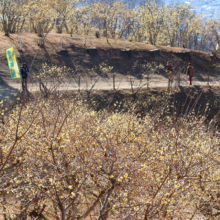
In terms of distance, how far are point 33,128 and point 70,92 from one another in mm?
10491

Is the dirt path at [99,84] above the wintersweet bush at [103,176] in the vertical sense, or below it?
above

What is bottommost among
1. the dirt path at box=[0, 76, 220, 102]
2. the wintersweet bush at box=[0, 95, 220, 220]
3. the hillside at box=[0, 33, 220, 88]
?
the wintersweet bush at box=[0, 95, 220, 220]

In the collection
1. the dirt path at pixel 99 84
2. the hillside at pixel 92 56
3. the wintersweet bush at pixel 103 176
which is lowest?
the wintersweet bush at pixel 103 176

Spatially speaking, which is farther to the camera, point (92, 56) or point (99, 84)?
point (92, 56)

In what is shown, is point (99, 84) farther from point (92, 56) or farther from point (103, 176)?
point (103, 176)

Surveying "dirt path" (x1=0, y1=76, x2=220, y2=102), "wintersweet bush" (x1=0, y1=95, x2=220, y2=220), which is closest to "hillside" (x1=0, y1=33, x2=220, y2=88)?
"dirt path" (x1=0, y1=76, x2=220, y2=102)

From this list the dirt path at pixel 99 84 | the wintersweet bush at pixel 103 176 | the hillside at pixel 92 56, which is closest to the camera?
the wintersweet bush at pixel 103 176

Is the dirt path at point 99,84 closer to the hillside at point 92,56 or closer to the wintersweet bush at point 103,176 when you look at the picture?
the hillside at point 92,56

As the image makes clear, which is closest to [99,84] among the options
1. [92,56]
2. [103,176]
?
[92,56]

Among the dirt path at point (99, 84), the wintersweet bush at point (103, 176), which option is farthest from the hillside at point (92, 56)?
the wintersweet bush at point (103, 176)

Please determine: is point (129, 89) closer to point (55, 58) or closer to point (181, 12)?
point (55, 58)

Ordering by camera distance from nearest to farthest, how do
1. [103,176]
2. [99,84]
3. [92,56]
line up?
[103,176]
[99,84]
[92,56]

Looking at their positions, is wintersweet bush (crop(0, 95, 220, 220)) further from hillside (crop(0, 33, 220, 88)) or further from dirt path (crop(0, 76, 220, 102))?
hillside (crop(0, 33, 220, 88))

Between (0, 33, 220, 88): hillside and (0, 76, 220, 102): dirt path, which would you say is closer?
(0, 76, 220, 102): dirt path
